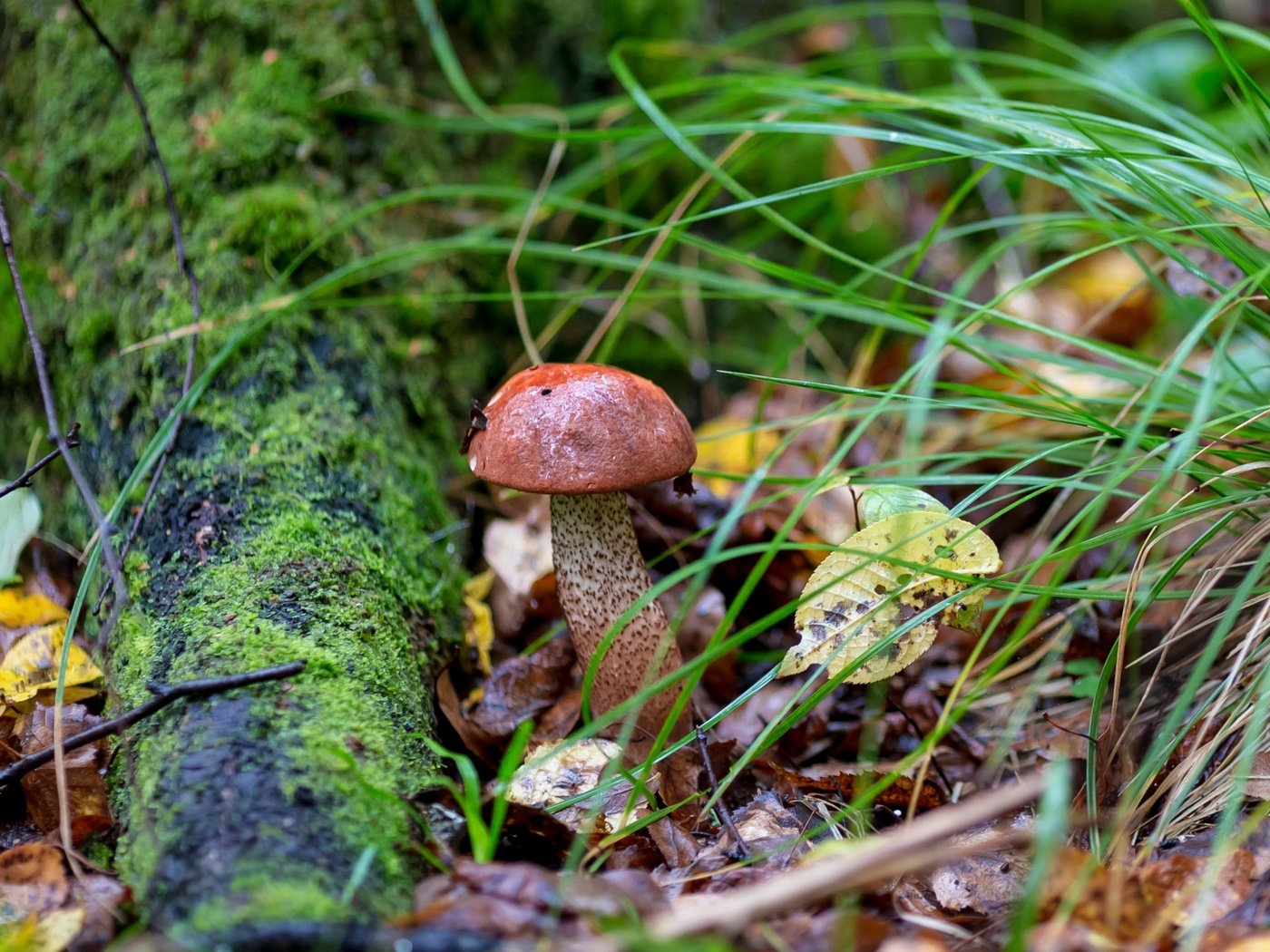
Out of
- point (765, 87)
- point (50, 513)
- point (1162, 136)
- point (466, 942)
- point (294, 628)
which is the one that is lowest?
point (466, 942)

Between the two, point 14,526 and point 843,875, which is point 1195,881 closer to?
point 843,875

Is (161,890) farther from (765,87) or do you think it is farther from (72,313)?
(765,87)

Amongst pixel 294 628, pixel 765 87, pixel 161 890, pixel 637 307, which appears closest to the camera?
pixel 161 890

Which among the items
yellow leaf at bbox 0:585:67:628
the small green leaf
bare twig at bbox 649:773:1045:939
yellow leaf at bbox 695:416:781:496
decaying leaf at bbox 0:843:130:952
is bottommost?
yellow leaf at bbox 695:416:781:496

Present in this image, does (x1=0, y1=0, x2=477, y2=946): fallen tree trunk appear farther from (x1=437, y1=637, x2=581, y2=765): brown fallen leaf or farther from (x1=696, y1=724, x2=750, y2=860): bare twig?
(x1=696, y1=724, x2=750, y2=860): bare twig

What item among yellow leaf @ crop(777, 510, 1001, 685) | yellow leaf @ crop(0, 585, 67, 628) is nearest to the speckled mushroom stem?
yellow leaf @ crop(777, 510, 1001, 685)

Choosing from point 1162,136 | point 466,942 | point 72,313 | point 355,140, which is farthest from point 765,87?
point 466,942
